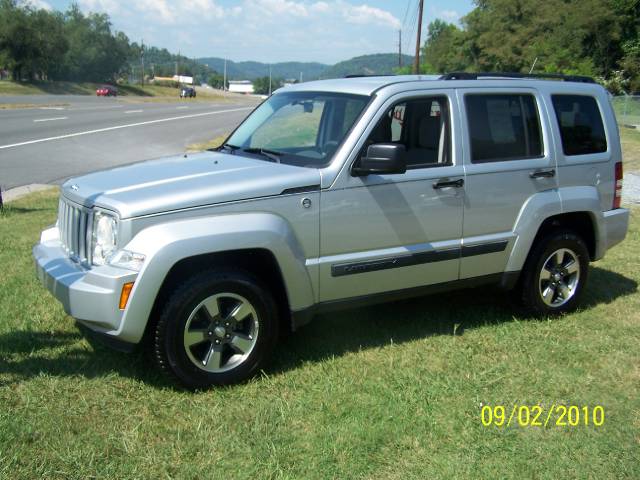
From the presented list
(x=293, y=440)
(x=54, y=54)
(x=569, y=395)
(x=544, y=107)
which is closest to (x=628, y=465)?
(x=569, y=395)

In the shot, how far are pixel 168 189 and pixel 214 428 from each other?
1.41 m

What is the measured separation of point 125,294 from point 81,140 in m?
16.6

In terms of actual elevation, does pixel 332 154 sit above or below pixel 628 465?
above

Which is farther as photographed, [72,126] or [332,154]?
[72,126]

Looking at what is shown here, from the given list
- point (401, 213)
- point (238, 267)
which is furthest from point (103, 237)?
point (401, 213)

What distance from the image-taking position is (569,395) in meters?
4.14

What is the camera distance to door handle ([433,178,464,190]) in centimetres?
460

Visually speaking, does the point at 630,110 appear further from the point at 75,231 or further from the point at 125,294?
the point at 125,294

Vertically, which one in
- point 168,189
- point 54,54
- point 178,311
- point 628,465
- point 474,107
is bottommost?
point 628,465

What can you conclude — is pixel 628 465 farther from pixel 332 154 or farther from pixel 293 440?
pixel 332 154

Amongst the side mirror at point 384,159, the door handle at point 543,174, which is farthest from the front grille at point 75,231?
the door handle at point 543,174

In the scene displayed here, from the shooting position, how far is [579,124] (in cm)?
547

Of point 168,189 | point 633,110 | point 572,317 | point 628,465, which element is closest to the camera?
point 628,465

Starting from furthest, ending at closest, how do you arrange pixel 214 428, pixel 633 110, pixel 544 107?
pixel 633 110
pixel 544 107
pixel 214 428
